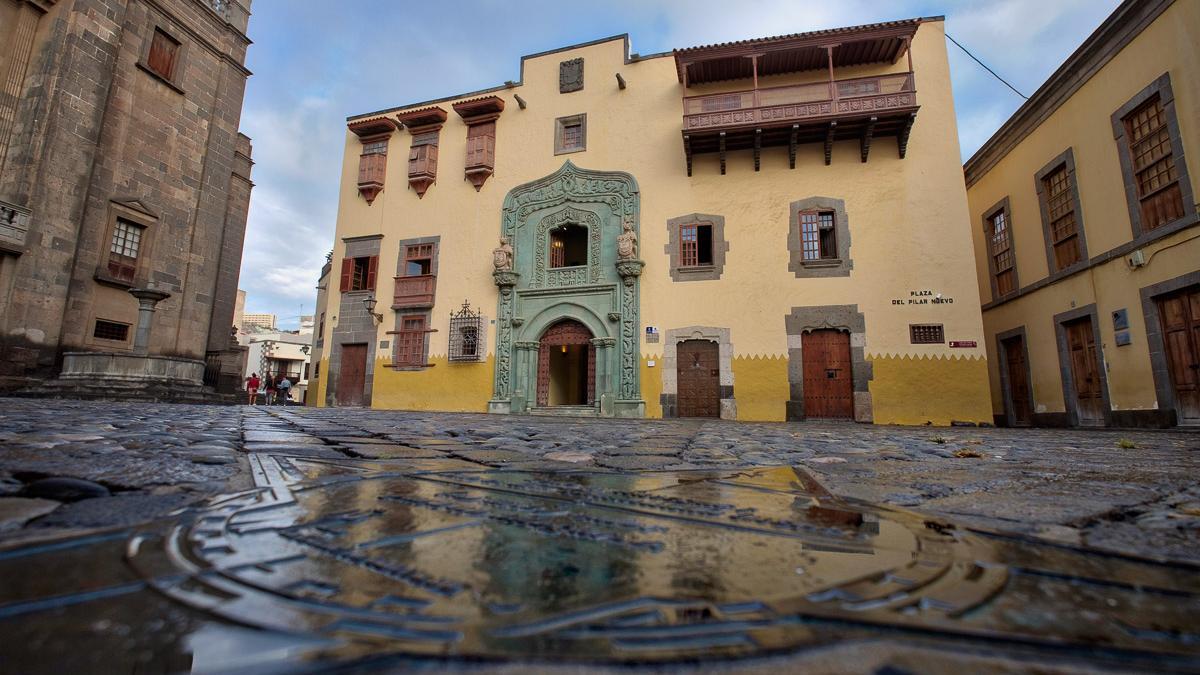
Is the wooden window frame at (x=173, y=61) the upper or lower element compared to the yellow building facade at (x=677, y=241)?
upper

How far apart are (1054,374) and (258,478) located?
14.5 m

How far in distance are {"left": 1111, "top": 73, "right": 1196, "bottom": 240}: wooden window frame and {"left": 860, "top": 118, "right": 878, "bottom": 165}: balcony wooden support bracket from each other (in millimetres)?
4116

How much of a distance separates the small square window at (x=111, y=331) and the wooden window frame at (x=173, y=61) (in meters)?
6.19

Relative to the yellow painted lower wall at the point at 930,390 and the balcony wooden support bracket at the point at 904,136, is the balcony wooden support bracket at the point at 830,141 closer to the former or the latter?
the balcony wooden support bracket at the point at 904,136

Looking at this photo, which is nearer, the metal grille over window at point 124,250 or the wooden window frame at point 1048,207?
the wooden window frame at point 1048,207

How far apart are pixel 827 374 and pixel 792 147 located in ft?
18.2

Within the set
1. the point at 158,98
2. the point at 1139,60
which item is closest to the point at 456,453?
the point at 1139,60

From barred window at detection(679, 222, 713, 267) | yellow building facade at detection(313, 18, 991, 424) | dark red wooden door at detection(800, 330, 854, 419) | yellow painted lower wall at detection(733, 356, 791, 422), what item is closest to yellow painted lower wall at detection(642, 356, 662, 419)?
yellow building facade at detection(313, 18, 991, 424)

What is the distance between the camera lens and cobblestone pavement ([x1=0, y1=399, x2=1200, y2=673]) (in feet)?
1.93

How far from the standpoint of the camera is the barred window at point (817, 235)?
12.9m

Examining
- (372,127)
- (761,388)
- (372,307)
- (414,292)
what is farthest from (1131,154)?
(372,127)

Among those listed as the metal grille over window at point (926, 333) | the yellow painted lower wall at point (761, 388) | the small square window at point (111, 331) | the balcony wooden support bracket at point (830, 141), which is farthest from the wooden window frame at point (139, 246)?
the metal grille over window at point (926, 333)

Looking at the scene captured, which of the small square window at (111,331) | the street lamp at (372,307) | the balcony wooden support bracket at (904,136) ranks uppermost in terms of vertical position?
the balcony wooden support bracket at (904,136)

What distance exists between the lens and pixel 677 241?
13.8 meters
